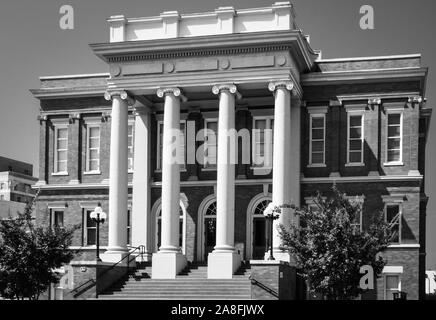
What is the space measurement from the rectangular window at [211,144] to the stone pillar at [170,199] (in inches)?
134

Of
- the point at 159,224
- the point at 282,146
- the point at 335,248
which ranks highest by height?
the point at 282,146

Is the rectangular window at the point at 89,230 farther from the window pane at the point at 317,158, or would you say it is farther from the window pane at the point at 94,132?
the window pane at the point at 317,158

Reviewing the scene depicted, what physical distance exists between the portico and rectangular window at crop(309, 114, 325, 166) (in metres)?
0.99

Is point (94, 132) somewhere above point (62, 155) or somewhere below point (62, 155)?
above

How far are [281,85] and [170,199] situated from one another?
7.30 metres

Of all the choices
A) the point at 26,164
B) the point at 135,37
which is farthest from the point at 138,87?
the point at 26,164

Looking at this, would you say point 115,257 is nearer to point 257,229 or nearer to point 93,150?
point 257,229

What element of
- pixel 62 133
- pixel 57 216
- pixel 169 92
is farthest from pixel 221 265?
pixel 62 133

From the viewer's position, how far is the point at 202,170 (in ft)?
133

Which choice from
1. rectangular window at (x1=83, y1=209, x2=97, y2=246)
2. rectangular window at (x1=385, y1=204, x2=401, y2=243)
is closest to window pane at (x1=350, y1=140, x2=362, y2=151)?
rectangular window at (x1=385, y1=204, x2=401, y2=243)

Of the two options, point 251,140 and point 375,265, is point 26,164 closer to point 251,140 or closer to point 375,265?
point 251,140

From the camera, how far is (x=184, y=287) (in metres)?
34.1

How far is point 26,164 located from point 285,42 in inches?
2119

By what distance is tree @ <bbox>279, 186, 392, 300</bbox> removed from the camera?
2922 cm
